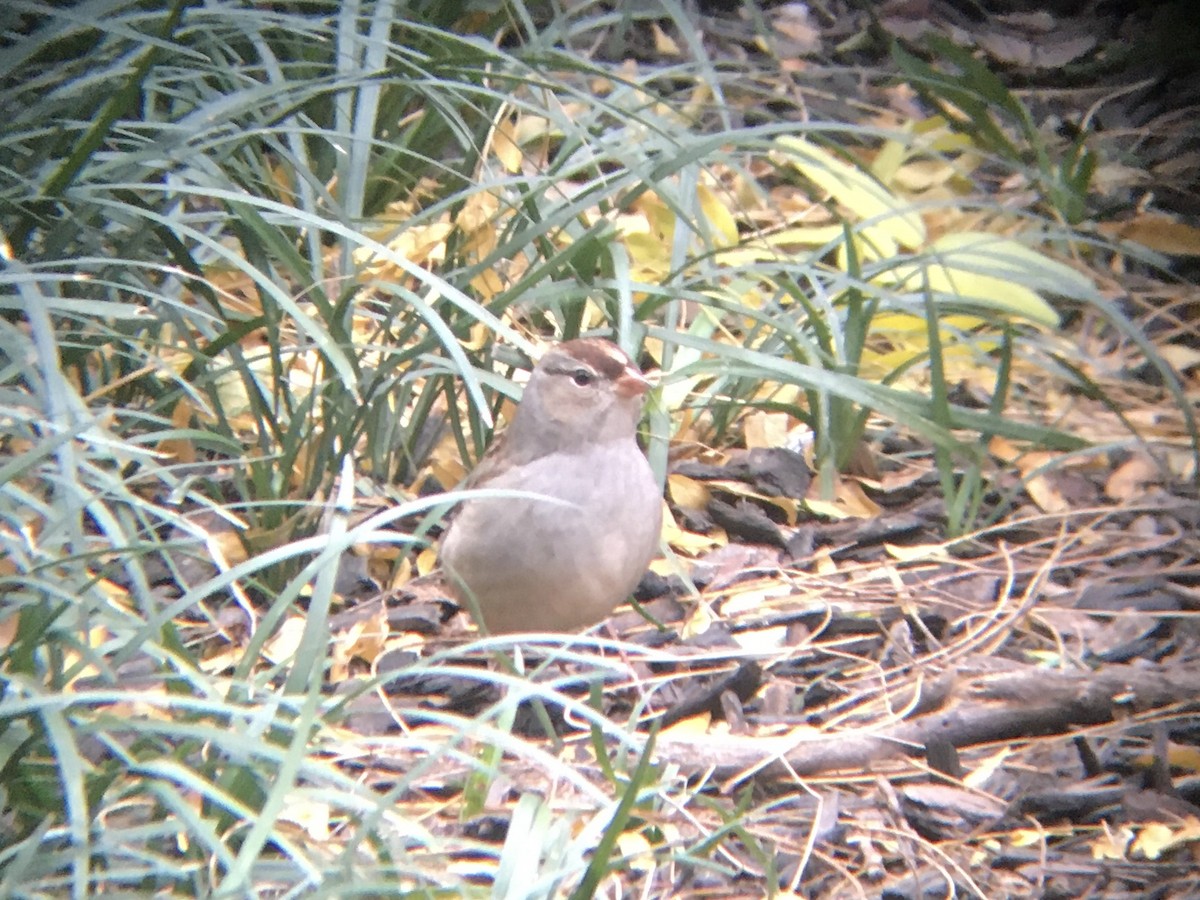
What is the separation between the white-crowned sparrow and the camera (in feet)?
10.2

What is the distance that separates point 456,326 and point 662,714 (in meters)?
1.03

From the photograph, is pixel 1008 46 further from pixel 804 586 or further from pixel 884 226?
pixel 804 586

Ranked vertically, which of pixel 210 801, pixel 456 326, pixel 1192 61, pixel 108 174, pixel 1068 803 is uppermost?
pixel 1192 61

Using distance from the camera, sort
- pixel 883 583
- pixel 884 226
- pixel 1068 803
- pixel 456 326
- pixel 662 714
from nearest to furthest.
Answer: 1. pixel 1068 803
2. pixel 662 714
3. pixel 456 326
4. pixel 883 583
5. pixel 884 226

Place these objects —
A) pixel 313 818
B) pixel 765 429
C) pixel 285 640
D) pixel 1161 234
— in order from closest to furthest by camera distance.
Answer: pixel 313 818, pixel 285 640, pixel 765 429, pixel 1161 234

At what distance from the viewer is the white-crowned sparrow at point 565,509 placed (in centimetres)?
310

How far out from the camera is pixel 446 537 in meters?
3.34

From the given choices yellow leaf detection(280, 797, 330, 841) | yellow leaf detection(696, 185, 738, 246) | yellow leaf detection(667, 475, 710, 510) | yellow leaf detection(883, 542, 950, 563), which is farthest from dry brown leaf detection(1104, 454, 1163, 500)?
yellow leaf detection(280, 797, 330, 841)

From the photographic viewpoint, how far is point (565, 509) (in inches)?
124

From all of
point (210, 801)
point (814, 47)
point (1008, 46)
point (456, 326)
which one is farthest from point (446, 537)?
point (1008, 46)

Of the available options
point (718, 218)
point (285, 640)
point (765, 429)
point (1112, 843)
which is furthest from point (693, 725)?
point (718, 218)

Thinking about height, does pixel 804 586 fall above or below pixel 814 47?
below

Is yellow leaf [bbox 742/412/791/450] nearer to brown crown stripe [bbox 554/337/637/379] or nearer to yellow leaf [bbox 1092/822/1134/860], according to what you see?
brown crown stripe [bbox 554/337/637/379]

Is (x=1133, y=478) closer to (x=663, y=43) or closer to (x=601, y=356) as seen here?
(x=601, y=356)
